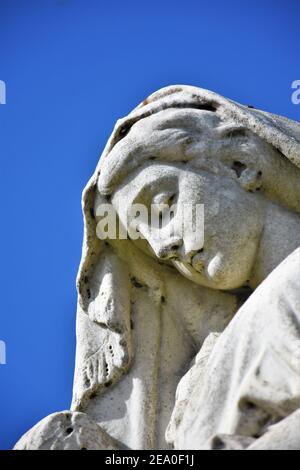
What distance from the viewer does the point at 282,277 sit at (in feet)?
22.8

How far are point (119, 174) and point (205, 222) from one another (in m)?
0.58

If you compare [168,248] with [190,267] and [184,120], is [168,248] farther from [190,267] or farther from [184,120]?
[184,120]

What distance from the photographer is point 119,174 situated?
7906mm

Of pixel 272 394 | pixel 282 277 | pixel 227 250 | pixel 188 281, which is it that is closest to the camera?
pixel 272 394

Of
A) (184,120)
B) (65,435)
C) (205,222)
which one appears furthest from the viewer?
(184,120)

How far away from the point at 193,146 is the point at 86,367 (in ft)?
4.21

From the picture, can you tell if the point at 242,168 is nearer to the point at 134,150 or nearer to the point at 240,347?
the point at 134,150

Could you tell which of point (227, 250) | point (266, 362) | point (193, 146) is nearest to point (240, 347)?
point (266, 362)

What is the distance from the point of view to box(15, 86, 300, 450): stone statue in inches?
300

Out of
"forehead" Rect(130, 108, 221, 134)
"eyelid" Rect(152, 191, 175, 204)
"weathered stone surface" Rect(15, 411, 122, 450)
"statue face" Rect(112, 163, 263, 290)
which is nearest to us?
"weathered stone surface" Rect(15, 411, 122, 450)

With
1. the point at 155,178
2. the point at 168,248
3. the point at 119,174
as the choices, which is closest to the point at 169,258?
the point at 168,248

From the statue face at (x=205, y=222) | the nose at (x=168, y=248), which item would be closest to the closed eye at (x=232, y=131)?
the statue face at (x=205, y=222)

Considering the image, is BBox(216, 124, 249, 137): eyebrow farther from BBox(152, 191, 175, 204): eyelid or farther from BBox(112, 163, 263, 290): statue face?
BBox(152, 191, 175, 204): eyelid

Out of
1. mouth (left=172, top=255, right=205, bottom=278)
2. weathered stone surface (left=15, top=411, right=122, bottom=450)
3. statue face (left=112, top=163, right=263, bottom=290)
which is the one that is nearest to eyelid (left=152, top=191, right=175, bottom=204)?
statue face (left=112, top=163, right=263, bottom=290)
